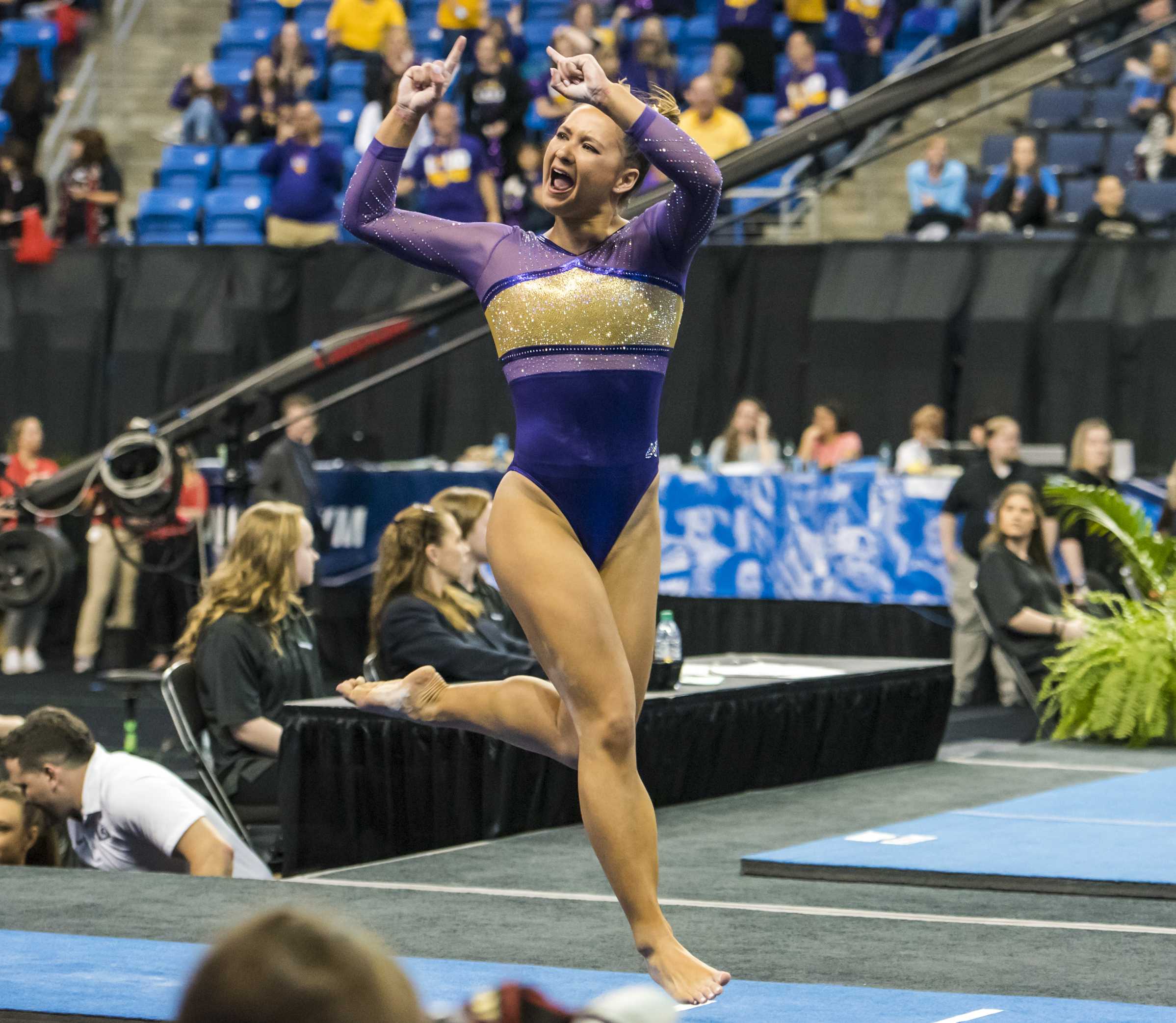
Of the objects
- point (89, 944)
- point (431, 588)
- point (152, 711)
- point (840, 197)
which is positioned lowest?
point (152, 711)

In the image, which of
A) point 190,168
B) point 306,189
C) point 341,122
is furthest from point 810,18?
point 190,168

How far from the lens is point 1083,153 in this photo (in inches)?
485

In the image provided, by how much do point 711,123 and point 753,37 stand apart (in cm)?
163

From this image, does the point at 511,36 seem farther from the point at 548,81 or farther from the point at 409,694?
the point at 409,694

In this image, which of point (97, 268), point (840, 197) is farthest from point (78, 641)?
point (840, 197)

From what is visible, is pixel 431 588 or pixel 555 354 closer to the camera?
pixel 555 354

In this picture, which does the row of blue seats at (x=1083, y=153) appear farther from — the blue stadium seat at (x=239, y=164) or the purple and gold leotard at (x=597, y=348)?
the purple and gold leotard at (x=597, y=348)

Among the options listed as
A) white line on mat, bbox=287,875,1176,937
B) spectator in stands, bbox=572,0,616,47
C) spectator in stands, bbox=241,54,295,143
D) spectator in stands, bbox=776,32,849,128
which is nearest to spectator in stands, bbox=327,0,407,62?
spectator in stands, bbox=241,54,295,143

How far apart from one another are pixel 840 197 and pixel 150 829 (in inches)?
370

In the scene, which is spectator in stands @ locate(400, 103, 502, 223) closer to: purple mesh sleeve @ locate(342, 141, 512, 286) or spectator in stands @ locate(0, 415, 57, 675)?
spectator in stands @ locate(0, 415, 57, 675)

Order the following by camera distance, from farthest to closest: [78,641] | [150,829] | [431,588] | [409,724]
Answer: [78,641]
[431,588]
[409,724]
[150,829]

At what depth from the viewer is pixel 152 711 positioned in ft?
33.1

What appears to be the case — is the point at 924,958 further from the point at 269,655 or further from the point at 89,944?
the point at 269,655

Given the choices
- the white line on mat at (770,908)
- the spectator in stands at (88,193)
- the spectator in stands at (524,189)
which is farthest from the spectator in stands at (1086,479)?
the spectator in stands at (88,193)
